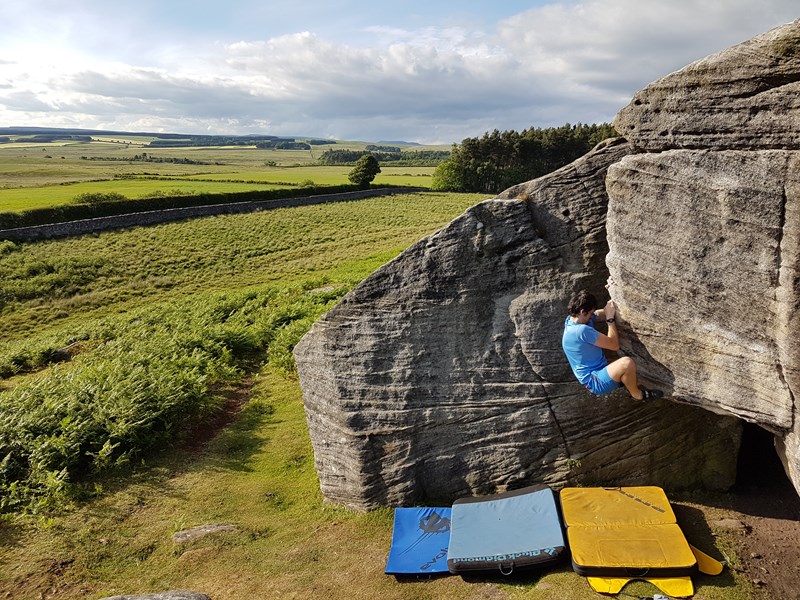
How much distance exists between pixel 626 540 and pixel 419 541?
4.23 metres

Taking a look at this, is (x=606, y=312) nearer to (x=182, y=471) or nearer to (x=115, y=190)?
(x=182, y=471)

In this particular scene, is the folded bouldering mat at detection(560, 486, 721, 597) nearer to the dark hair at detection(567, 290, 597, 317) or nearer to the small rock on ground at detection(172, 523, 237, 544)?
the dark hair at detection(567, 290, 597, 317)

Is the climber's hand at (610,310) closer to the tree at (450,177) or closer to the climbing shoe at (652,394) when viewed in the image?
the climbing shoe at (652,394)

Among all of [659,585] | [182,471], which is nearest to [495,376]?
[659,585]

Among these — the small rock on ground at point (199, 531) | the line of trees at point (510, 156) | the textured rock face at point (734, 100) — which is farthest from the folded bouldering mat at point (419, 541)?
the line of trees at point (510, 156)

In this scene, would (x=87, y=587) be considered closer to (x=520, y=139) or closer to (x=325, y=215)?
(x=325, y=215)

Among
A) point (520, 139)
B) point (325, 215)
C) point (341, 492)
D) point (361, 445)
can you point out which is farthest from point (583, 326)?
point (520, 139)

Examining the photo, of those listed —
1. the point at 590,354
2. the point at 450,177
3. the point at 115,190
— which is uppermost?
the point at 450,177

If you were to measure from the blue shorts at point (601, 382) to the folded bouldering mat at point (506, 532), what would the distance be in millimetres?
2891

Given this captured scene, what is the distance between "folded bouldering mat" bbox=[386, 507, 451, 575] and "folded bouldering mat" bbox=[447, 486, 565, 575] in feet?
1.18

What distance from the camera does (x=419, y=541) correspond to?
1196 cm

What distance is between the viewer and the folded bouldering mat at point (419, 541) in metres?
11.2

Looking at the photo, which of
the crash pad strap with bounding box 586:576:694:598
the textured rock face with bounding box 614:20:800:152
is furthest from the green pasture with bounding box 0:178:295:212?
the crash pad strap with bounding box 586:576:694:598

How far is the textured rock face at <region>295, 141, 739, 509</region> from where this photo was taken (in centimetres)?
1215
